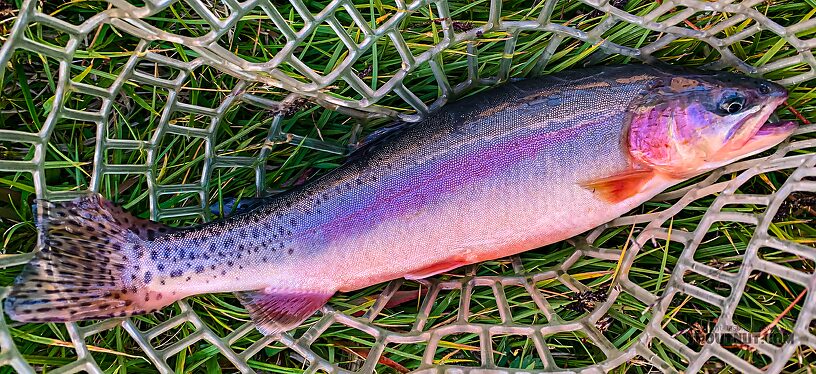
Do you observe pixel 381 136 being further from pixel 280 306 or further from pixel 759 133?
pixel 759 133

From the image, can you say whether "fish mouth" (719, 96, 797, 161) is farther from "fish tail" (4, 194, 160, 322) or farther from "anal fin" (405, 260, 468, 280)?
"fish tail" (4, 194, 160, 322)

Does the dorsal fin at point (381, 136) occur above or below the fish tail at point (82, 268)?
above

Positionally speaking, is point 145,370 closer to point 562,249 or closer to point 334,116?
point 334,116

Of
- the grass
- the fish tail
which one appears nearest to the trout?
the fish tail

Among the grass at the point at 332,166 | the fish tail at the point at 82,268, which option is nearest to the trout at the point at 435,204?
the fish tail at the point at 82,268

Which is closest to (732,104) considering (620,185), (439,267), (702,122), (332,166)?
(702,122)

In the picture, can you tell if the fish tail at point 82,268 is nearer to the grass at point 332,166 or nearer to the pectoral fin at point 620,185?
the grass at point 332,166
